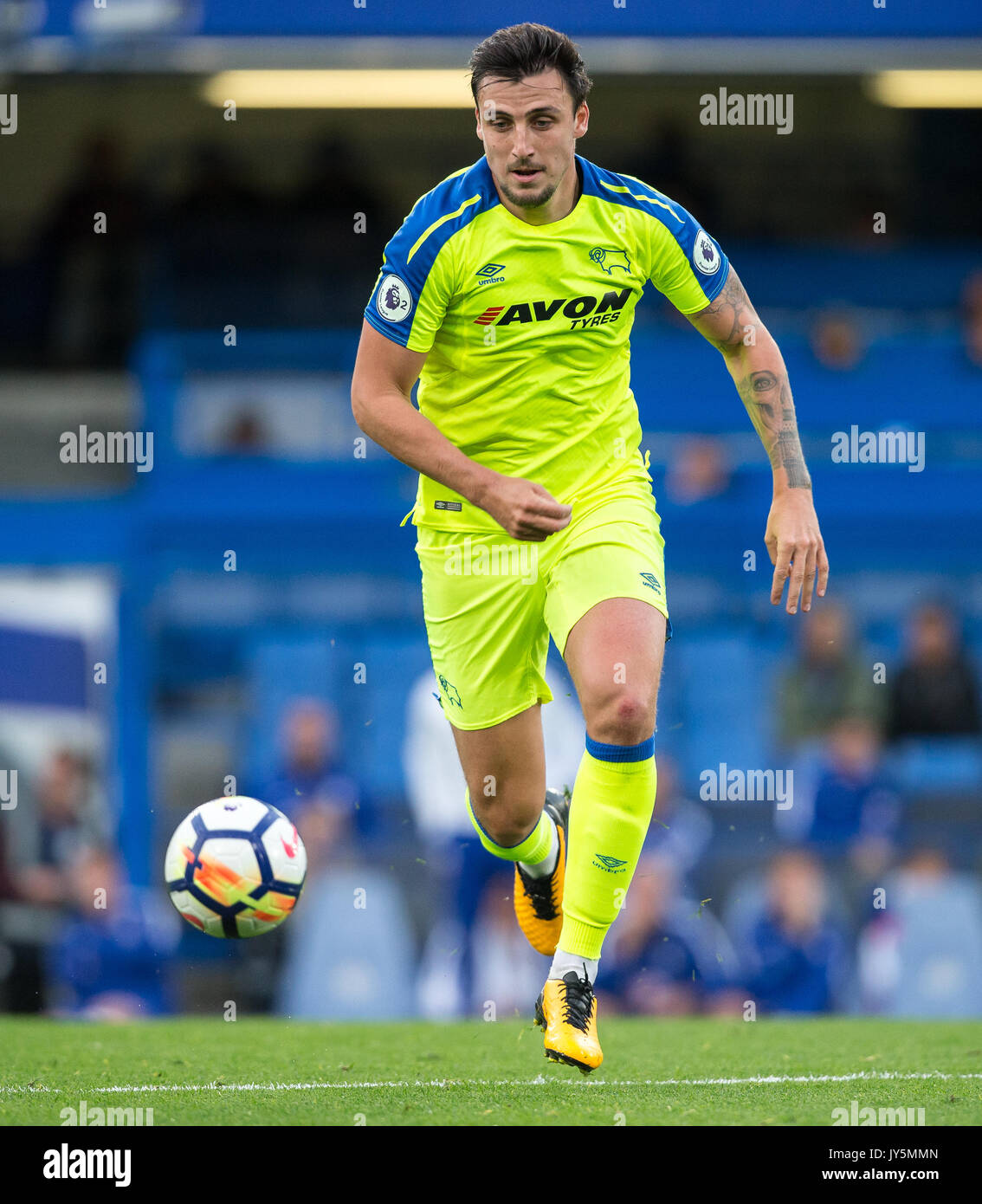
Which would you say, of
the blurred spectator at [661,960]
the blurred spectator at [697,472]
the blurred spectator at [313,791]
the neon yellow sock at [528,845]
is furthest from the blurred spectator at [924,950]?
A: the neon yellow sock at [528,845]

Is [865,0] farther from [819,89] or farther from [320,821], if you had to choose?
[320,821]

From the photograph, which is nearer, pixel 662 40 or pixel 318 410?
pixel 662 40

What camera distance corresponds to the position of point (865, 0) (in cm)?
1167

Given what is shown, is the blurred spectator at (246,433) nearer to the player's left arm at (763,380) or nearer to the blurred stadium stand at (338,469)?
the blurred stadium stand at (338,469)

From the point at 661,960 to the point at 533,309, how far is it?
4.80 m

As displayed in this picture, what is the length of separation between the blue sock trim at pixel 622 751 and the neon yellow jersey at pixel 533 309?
0.75m

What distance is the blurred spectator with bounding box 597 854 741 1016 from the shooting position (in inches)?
344

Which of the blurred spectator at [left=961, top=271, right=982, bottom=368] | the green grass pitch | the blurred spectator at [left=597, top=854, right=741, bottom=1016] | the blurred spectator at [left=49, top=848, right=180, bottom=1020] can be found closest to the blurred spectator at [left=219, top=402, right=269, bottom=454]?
the blurred spectator at [left=49, top=848, right=180, bottom=1020]

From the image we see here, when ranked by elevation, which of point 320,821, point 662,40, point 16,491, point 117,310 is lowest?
point 320,821

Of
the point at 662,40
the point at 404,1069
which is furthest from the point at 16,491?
the point at 404,1069

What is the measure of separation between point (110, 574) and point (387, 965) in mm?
3953

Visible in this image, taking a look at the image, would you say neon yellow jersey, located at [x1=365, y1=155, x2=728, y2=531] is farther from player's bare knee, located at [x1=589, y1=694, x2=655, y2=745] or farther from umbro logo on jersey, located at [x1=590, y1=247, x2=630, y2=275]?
player's bare knee, located at [x1=589, y1=694, x2=655, y2=745]

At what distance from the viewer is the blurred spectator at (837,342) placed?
1341 cm

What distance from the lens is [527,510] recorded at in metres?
4.16
